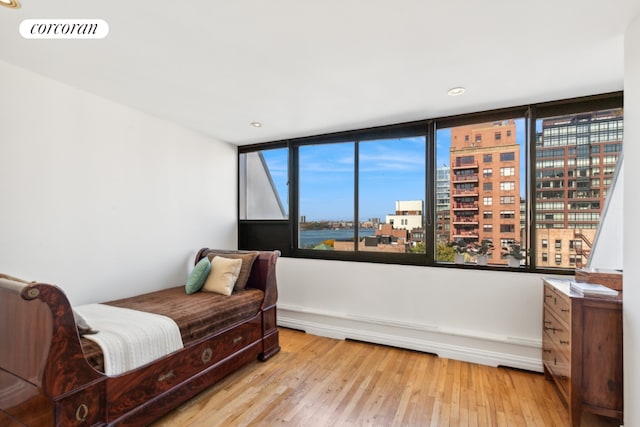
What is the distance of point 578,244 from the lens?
258 cm

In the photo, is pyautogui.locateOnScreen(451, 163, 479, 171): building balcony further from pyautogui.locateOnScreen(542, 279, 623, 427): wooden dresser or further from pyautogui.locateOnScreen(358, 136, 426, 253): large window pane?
pyautogui.locateOnScreen(542, 279, 623, 427): wooden dresser

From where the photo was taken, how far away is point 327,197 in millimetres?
3746

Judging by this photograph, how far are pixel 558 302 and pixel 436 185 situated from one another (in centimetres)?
143

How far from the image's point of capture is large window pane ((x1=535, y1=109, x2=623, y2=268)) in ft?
8.21

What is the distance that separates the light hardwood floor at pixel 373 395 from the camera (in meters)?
1.93

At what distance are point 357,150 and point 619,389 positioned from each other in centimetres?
282

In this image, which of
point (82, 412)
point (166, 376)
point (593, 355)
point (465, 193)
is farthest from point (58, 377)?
point (465, 193)

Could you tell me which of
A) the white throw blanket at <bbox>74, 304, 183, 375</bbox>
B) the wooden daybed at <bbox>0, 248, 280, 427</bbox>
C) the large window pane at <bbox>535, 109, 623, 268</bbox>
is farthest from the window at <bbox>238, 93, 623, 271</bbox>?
the wooden daybed at <bbox>0, 248, 280, 427</bbox>

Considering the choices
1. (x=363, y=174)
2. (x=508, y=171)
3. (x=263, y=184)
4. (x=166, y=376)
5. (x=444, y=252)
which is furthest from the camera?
(x=263, y=184)

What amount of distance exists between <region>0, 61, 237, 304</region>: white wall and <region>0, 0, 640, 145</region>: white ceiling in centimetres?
23

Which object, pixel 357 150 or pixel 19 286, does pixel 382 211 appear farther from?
pixel 19 286

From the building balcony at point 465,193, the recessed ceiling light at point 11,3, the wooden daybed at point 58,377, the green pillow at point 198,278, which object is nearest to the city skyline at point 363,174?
the building balcony at point 465,193

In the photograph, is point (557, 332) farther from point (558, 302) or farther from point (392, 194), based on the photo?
point (392, 194)

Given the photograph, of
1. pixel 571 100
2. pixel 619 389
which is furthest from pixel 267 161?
pixel 619 389
